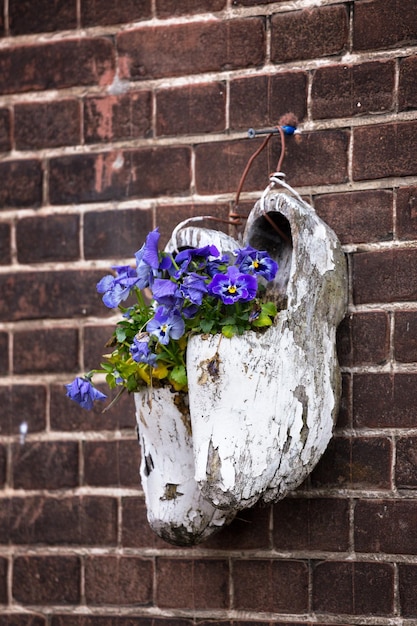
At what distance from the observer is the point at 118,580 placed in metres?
1.84

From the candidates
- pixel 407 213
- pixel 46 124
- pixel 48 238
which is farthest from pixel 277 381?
pixel 46 124

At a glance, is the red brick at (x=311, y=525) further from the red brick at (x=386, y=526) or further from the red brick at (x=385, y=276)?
the red brick at (x=385, y=276)

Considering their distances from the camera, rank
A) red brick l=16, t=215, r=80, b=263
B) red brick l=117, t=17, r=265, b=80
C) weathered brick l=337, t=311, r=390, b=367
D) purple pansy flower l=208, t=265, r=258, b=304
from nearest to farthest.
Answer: purple pansy flower l=208, t=265, r=258, b=304
weathered brick l=337, t=311, r=390, b=367
red brick l=117, t=17, r=265, b=80
red brick l=16, t=215, r=80, b=263

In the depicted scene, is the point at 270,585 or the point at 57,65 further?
the point at 57,65

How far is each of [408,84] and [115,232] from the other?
589 mm

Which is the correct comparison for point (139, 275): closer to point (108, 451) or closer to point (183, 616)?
point (108, 451)

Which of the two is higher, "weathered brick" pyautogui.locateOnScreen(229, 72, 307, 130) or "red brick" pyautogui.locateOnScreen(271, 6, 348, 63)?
"red brick" pyautogui.locateOnScreen(271, 6, 348, 63)

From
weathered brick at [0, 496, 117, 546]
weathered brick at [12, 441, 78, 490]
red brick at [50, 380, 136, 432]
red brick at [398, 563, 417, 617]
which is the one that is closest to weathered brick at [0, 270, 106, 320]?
red brick at [50, 380, 136, 432]

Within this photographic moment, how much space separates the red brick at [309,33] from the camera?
175 cm

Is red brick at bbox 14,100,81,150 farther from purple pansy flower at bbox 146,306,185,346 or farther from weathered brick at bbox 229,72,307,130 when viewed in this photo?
purple pansy flower at bbox 146,306,185,346

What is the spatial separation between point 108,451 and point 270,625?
424 mm

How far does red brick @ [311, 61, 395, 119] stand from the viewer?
5.64ft

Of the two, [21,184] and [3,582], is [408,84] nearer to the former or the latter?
[21,184]

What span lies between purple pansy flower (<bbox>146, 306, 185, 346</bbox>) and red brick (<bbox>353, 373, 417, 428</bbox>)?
0.36 meters
